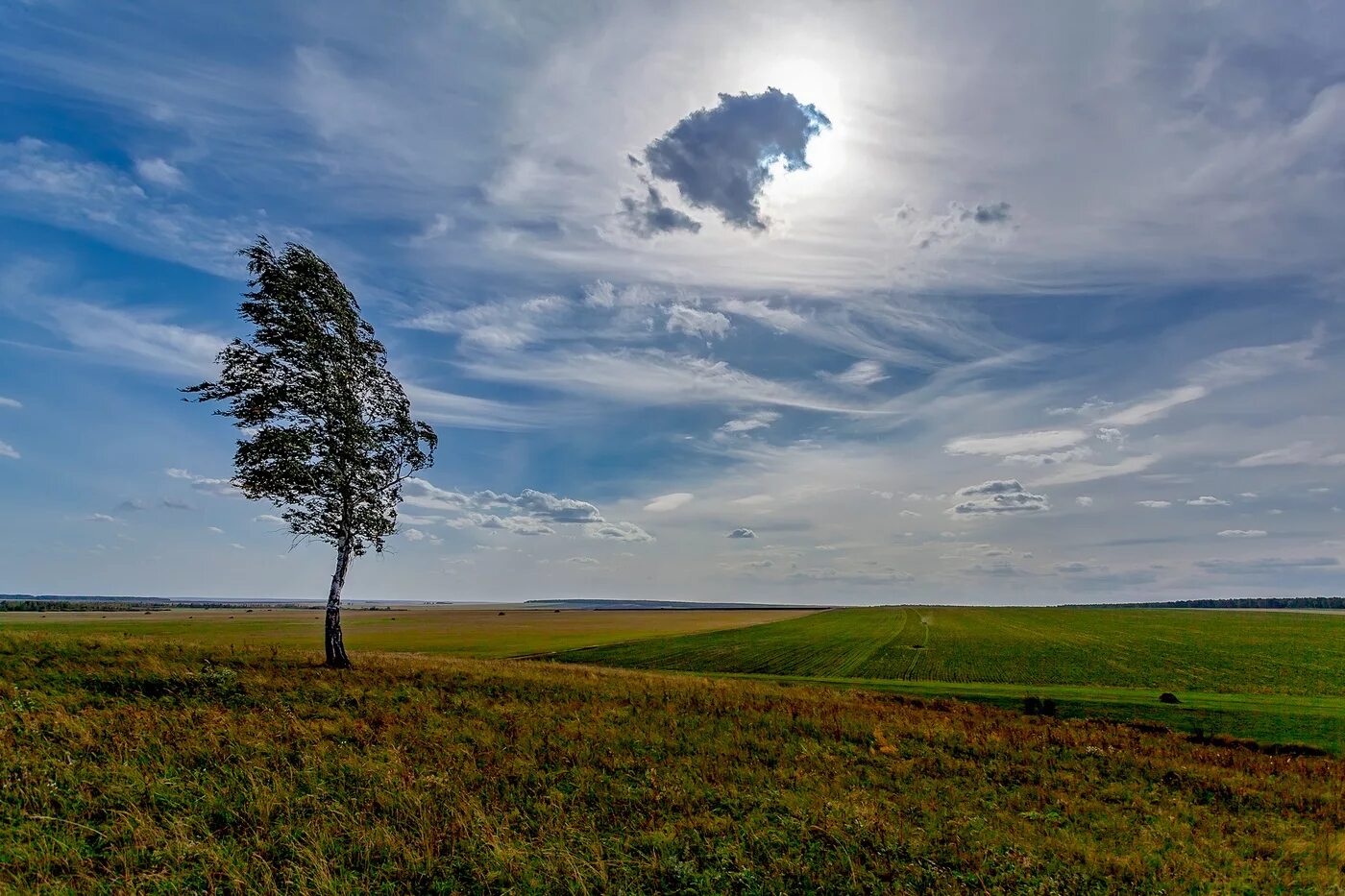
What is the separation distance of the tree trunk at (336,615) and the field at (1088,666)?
2796 centimetres

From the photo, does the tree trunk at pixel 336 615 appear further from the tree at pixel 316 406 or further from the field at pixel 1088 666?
the field at pixel 1088 666

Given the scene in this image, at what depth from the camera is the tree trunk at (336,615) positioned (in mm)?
23867

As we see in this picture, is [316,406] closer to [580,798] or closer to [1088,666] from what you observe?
[580,798]

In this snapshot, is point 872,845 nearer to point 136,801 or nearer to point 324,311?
point 136,801

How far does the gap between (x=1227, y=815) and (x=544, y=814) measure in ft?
45.8

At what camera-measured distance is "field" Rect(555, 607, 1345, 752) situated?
27812 millimetres

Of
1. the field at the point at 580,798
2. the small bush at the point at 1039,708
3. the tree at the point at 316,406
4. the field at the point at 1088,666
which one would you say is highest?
the tree at the point at 316,406

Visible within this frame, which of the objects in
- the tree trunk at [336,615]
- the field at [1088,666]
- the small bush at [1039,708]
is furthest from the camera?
the field at [1088,666]

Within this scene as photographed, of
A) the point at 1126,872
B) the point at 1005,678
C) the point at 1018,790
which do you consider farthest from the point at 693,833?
the point at 1005,678

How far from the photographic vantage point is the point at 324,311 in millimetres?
25734

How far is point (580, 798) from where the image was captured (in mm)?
10133

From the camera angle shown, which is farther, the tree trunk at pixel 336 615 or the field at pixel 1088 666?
the field at pixel 1088 666

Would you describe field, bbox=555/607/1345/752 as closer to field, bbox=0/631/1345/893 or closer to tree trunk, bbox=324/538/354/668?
field, bbox=0/631/1345/893

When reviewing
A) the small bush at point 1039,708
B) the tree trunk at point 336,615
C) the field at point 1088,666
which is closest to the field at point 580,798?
the tree trunk at point 336,615
